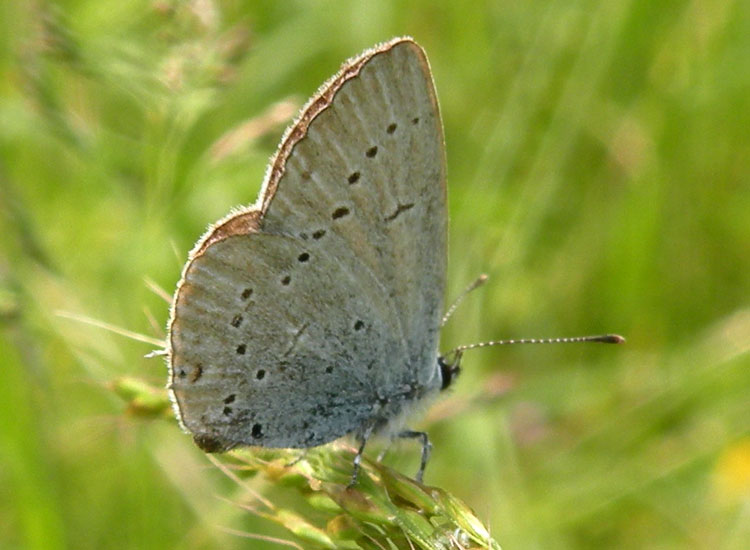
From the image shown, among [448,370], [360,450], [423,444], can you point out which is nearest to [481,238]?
[448,370]

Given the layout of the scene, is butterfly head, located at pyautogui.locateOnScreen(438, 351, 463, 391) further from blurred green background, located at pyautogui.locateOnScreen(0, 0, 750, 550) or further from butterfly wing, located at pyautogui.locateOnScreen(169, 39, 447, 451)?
blurred green background, located at pyautogui.locateOnScreen(0, 0, 750, 550)

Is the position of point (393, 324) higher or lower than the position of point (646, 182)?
lower

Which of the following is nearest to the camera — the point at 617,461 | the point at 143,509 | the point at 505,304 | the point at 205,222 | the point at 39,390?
the point at 143,509

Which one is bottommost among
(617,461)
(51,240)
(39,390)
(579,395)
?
(39,390)

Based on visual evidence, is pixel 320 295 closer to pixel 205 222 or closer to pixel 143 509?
pixel 143 509

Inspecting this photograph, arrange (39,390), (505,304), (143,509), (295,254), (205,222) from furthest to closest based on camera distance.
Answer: (505,304), (205,222), (39,390), (143,509), (295,254)

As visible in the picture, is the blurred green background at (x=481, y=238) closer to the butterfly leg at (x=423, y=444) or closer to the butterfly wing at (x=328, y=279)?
the butterfly leg at (x=423, y=444)

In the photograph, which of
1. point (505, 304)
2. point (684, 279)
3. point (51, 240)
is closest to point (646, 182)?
point (684, 279)
